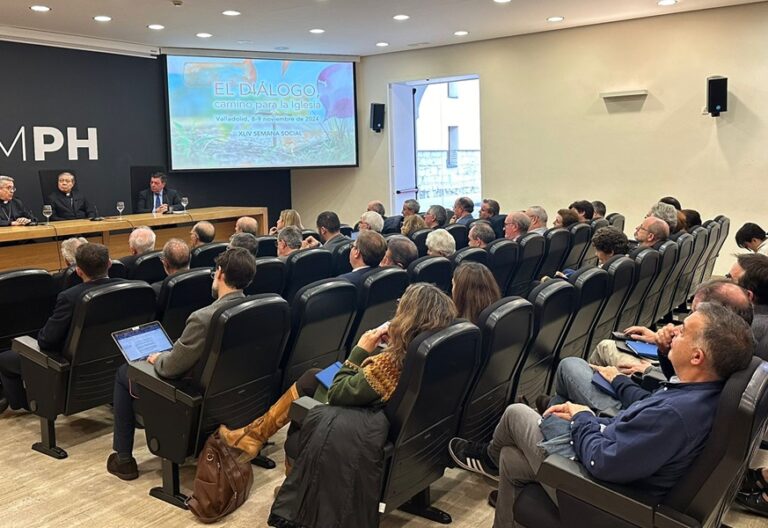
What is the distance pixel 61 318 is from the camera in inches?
137

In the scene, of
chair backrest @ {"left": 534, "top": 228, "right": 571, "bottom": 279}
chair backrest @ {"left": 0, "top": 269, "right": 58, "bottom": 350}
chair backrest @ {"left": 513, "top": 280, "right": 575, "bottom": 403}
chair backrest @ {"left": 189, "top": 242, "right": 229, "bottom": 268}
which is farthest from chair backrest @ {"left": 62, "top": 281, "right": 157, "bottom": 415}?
chair backrest @ {"left": 534, "top": 228, "right": 571, "bottom": 279}

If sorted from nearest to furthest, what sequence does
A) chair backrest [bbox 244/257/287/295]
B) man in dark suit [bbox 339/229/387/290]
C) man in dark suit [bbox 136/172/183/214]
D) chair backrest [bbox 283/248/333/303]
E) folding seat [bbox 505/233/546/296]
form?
1. man in dark suit [bbox 339/229/387/290]
2. chair backrest [bbox 244/257/287/295]
3. chair backrest [bbox 283/248/333/303]
4. folding seat [bbox 505/233/546/296]
5. man in dark suit [bbox 136/172/183/214]

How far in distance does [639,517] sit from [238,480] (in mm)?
1734

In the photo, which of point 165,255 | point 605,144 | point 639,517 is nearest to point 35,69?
point 165,255

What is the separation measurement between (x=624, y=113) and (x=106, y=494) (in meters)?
8.42

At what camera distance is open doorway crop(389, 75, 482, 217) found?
39.2 ft

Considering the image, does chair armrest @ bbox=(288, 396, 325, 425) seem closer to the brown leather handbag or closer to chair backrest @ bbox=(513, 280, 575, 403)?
the brown leather handbag

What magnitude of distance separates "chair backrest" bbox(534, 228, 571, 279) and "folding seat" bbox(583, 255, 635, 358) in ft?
5.66

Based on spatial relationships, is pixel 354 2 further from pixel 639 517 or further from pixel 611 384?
pixel 639 517

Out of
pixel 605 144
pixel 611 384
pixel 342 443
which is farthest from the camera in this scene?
pixel 605 144

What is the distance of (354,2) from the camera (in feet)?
25.2

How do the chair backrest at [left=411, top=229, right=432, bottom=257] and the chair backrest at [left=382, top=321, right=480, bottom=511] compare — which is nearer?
the chair backrest at [left=382, top=321, right=480, bottom=511]

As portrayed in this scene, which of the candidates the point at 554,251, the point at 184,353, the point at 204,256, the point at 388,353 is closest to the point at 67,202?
the point at 204,256

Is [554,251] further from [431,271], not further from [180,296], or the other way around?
[180,296]
